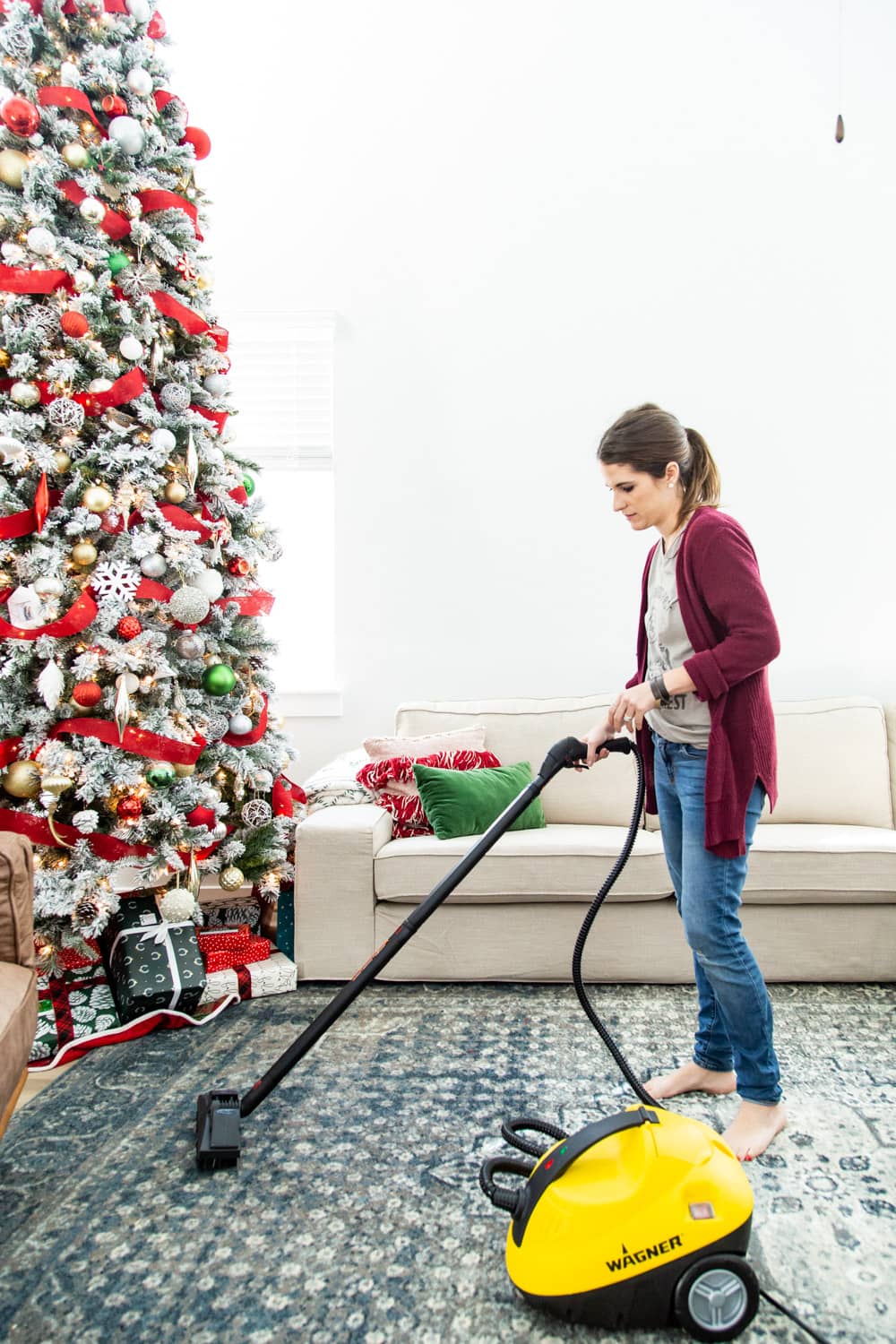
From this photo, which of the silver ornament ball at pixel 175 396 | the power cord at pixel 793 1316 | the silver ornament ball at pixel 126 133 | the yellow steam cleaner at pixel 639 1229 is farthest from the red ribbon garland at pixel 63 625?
the power cord at pixel 793 1316

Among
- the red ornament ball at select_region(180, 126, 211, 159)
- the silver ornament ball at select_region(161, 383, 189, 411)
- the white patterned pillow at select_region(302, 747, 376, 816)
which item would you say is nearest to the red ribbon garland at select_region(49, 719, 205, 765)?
the white patterned pillow at select_region(302, 747, 376, 816)

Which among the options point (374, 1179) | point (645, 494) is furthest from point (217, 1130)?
point (645, 494)

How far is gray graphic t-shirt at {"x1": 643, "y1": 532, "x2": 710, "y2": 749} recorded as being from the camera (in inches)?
69.3

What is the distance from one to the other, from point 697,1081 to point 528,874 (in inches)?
31.1

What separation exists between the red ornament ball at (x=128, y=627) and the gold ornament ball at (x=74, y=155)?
45.5 inches

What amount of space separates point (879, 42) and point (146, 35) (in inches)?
110

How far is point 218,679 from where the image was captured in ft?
8.66

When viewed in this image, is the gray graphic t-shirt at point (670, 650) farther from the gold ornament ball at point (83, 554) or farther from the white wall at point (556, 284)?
the white wall at point (556, 284)

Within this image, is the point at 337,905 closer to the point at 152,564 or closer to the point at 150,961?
the point at 150,961

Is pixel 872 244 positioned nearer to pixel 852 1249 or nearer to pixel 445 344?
pixel 445 344

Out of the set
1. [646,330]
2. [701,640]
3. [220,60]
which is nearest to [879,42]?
[646,330]

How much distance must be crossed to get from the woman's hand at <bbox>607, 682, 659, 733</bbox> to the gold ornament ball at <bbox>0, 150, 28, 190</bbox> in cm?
201

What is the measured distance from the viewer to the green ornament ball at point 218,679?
104 inches

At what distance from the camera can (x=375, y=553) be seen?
12.5ft
